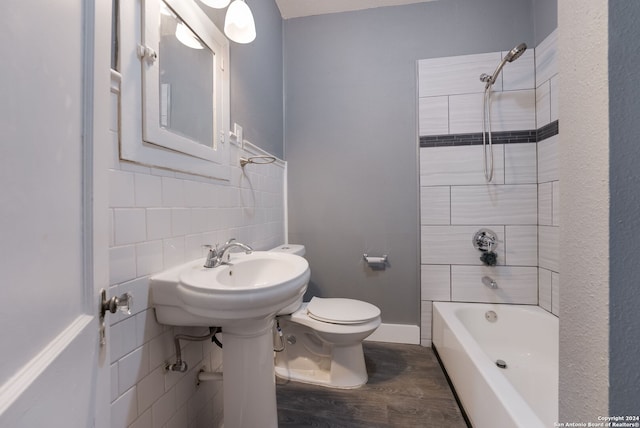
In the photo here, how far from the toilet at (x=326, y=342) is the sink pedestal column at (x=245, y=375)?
510 mm

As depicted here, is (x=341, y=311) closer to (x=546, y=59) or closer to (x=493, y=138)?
(x=493, y=138)

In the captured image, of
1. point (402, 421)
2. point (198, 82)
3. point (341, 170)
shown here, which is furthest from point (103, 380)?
point (341, 170)

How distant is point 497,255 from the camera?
1.87m

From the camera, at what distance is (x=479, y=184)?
1.88m

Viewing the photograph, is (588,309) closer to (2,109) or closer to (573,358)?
(573,358)

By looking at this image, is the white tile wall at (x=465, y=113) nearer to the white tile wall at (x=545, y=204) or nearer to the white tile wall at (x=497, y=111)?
the white tile wall at (x=497, y=111)

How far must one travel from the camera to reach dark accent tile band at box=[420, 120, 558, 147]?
5.87ft

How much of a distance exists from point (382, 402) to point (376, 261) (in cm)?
87

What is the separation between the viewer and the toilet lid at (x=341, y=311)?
1.46 metres

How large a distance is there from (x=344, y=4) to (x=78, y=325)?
243 centimetres

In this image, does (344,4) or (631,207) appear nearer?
(631,207)

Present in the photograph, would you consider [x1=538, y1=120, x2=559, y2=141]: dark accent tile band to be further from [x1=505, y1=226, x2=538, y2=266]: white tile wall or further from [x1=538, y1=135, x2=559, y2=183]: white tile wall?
[x1=505, y1=226, x2=538, y2=266]: white tile wall

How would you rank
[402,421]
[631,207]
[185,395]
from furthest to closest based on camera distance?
1. [402,421]
2. [185,395]
3. [631,207]

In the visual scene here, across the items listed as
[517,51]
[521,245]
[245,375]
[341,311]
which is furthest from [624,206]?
[521,245]
